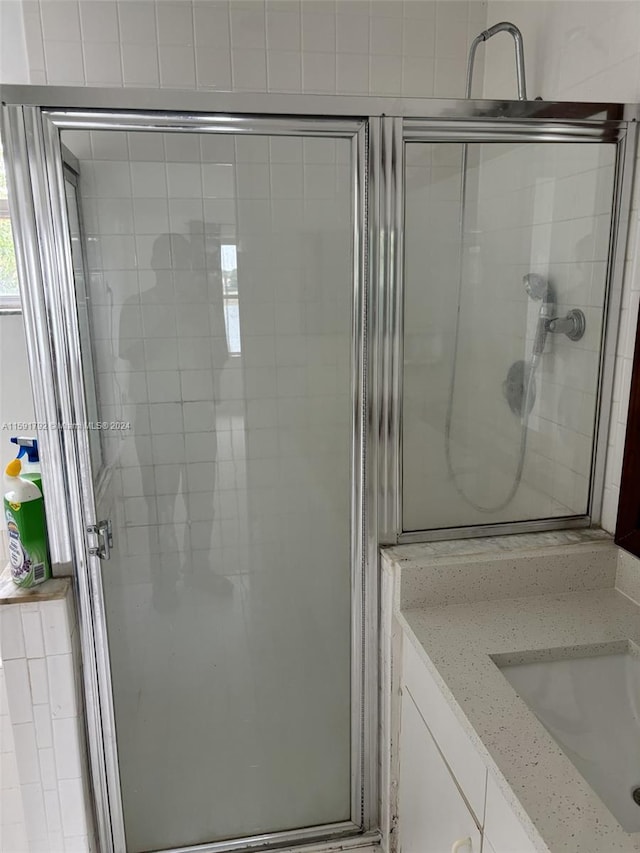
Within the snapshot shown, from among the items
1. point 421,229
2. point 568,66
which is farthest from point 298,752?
point 568,66

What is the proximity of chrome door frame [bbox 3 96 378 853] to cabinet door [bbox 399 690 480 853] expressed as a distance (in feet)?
0.62

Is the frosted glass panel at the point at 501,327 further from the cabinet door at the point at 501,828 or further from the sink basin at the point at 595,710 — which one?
the cabinet door at the point at 501,828

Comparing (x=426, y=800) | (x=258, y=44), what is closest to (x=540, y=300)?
(x=258, y=44)

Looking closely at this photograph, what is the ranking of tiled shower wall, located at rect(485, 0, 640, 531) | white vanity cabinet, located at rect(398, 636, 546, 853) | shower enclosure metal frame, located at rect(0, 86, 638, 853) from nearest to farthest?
white vanity cabinet, located at rect(398, 636, 546, 853)
shower enclosure metal frame, located at rect(0, 86, 638, 853)
tiled shower wall, located at rect(485, 0, 640, 531)

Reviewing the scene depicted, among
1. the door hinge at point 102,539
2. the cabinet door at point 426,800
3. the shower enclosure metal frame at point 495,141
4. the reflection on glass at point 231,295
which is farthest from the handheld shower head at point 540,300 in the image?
the door hinge at point 102,539

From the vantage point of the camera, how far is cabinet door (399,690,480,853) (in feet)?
3.71

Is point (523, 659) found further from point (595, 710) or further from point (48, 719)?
point (48, 719)

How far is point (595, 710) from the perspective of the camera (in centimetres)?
120

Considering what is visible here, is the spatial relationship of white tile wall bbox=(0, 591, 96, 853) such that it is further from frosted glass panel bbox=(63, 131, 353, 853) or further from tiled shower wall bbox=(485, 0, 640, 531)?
tiled shower wall bbox=(485, 0, 640, 531)

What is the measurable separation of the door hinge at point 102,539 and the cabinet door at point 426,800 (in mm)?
757

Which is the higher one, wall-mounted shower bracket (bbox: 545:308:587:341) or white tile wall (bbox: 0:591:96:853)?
wall-mounted shower bracket (bbox: 545:308:587:341)

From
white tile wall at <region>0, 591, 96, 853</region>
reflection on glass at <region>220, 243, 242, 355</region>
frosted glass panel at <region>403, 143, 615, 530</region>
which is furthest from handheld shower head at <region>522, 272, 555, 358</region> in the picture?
white tile wall at <region>0, 591, 96, 853</region>

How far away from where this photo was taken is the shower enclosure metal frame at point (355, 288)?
1.24 metres

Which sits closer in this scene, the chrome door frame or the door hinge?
the chrome door frame
